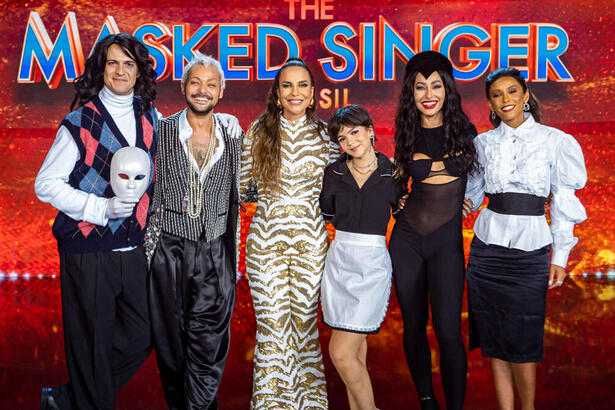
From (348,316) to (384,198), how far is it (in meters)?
0.57

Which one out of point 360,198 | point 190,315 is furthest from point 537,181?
point 190,315

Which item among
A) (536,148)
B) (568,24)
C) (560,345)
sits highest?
(568,24)

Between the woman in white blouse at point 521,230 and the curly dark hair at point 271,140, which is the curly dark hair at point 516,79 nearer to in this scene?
the woman in white blouse at point 521,230

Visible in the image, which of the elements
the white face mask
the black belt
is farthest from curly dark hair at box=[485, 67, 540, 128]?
the white face mask

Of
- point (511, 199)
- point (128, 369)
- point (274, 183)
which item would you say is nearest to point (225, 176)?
point (274, 183)

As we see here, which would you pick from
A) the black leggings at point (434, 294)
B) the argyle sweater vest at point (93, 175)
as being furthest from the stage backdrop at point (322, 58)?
the argyle sweater vest at point (93, 175)

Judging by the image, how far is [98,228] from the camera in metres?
2.54

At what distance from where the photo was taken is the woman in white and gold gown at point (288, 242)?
9.25 ft

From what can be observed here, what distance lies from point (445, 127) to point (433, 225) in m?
0.48

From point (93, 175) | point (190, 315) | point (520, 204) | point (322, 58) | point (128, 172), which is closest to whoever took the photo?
point (128, 172)

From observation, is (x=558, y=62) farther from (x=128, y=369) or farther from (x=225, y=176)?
(x=128, y=369)

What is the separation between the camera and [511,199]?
2.66 meters

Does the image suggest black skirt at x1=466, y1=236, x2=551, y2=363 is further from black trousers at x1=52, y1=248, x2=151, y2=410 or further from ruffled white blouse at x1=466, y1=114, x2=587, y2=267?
black trousers at x1=52, y1=248, x2=151, y2=410

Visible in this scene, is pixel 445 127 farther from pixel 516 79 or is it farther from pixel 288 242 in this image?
pixel 288 242
